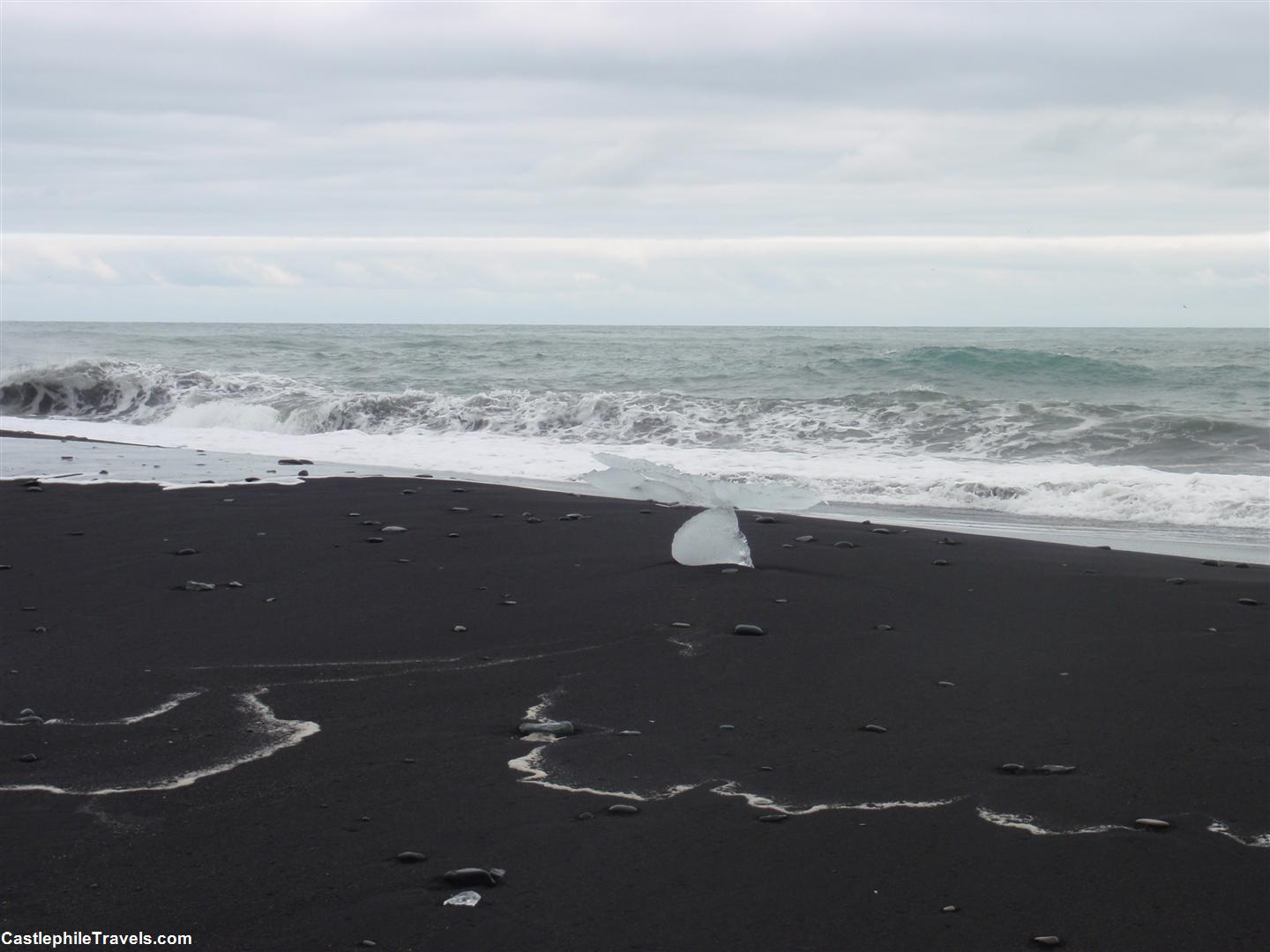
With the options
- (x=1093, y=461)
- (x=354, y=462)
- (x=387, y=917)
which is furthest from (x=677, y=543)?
(x=1093, y=461)

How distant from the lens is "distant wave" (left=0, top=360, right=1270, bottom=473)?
15242 mm

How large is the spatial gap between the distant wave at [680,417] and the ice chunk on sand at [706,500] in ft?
28.3

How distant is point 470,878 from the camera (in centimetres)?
279

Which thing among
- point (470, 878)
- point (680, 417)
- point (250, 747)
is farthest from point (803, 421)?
point (470, 878)

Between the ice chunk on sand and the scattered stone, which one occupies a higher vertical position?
the ice chunk on sand

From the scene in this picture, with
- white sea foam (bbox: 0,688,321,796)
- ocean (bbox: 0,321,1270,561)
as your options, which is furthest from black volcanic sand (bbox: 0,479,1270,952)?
ocean (bbox: 0,321,1270,561)

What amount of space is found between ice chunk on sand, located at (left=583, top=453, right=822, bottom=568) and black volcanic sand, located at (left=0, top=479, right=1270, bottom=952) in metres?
0.26

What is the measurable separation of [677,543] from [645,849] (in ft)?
12.7

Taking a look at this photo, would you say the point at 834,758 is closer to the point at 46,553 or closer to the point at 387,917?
the point at 387,917

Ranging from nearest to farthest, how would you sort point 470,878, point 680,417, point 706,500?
point 470,878 → point 706,500 → point 680,417

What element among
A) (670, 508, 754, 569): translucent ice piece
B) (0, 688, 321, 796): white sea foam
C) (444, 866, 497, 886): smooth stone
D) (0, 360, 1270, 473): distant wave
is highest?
(0, 360, 1270, 473): distant wave

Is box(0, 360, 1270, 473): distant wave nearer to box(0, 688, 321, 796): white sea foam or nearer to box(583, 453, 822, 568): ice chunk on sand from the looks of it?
box(583, 453, 822, 568): ice chunk on sand

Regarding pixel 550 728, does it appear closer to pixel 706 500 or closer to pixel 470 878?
pixel 470 878

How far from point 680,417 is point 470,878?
1625cm
